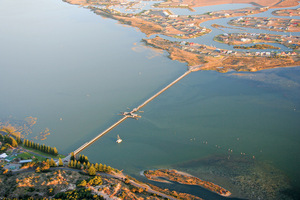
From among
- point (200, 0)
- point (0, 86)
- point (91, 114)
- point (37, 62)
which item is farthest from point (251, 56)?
point (200, 0)

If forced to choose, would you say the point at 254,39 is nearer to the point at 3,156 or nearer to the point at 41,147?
the point at 41,147

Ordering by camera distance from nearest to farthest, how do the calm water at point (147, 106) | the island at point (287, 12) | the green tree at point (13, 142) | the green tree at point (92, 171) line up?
the green tree at point (92, 171)
the green tree at point (13, 142)
the calm water at point (147, 106)
the island at point (287, 12)

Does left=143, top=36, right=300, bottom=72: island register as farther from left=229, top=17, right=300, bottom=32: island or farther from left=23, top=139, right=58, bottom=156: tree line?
left=23, top=139, right=58, bottom=156: tree line

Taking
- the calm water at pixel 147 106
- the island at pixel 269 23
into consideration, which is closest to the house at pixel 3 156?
the calm water at pixel 147 106

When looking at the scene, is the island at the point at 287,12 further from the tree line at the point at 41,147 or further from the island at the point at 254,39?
the tree line at the point at 41,147

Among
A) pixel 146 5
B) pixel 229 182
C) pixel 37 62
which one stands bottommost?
pixel 229 182

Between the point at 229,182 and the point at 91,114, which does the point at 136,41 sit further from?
the point at 229,182

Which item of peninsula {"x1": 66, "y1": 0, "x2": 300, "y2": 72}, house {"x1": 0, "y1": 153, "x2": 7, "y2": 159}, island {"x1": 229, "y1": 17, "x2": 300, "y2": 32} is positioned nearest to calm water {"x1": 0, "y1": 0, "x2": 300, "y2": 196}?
peninsula {"x1": 66, "y1": 0, "x2": 300, "y2": 72}
